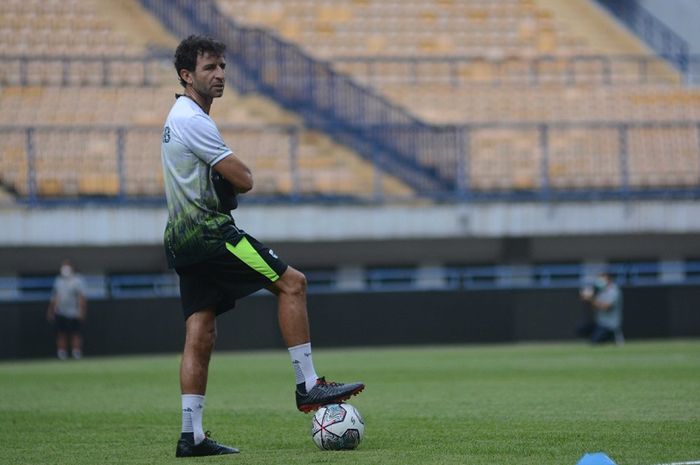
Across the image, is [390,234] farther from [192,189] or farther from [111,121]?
[192,189]

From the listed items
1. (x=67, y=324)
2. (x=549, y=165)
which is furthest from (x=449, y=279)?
(x=67, y=324)

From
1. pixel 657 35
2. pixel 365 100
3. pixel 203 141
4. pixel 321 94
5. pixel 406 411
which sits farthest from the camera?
pixel 657 35

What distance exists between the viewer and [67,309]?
76.5 feet

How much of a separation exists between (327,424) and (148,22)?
23975mm

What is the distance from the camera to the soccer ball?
752cm

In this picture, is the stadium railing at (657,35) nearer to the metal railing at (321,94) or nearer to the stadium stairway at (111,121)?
the metal railing at (321,94)

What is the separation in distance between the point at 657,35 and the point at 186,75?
27.1 metres

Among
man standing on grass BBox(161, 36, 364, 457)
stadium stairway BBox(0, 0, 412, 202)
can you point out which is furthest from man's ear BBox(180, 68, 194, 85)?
stadium stairway BBox(0, 0, 412, 202)

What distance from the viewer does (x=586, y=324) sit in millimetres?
24484

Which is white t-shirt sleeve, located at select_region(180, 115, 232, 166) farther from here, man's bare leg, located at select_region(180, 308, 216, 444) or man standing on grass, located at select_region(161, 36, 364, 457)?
man's bare leg, located at select_region(180, 308, 216, 444)

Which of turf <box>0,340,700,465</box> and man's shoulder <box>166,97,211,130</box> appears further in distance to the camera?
man's shoulder <box>166,97,211,130</box>

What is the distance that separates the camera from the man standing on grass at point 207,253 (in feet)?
24.6

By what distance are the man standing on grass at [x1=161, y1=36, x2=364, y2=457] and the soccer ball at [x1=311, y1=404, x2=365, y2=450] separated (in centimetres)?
6

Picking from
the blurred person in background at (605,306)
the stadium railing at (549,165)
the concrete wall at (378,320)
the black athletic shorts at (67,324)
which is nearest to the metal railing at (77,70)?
the stadium railing at (549,165)
